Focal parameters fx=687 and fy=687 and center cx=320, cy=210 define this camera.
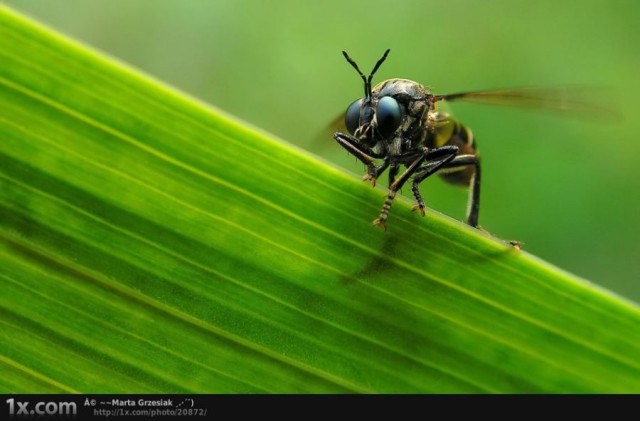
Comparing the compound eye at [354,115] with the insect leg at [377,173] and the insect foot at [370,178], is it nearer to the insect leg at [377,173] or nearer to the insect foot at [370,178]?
the insect leg at [377,173]

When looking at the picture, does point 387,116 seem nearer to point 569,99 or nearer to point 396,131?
point 396,131

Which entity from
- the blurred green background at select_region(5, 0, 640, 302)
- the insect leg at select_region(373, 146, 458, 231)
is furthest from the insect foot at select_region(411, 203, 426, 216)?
the blurred green background at select_region(5, 0, 640, 302)

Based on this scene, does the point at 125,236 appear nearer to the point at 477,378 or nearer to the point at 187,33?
the point at 477,378

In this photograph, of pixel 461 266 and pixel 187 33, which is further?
pixel 187 33

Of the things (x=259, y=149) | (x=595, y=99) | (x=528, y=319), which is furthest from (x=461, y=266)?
Result: (x=595, y=99)

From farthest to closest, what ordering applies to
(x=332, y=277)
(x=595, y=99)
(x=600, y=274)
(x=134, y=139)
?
(x=600, y=274) < (x=595, y=99) < (x=332, y=277) < (x=134, y=139)
